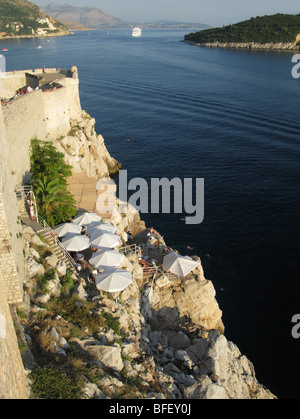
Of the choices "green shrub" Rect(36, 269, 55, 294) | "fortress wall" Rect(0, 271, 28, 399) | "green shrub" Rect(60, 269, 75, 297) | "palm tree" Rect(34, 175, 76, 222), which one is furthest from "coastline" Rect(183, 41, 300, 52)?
"fortress wall" Rect(0, 271, 28, 399)

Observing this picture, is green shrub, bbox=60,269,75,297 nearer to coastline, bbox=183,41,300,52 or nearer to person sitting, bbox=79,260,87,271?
person sitting, bbox=79,260,87,271

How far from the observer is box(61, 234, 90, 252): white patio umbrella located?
20.1m

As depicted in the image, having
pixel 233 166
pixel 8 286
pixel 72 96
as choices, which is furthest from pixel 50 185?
pixel 233 166

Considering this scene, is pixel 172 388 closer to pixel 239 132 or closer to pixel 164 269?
pixel 164 269

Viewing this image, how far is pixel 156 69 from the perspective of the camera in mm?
91812

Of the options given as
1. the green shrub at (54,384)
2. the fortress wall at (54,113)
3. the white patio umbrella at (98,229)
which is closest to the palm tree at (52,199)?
the white patio umbrella at (98,229)

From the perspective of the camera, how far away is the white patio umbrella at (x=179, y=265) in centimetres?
2116

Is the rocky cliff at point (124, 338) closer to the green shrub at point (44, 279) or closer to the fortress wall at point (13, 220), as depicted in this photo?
the green shrub at point (44, 279)

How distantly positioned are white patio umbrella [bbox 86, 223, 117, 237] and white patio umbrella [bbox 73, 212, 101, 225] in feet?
1.43

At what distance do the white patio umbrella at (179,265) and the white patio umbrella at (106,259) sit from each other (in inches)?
137

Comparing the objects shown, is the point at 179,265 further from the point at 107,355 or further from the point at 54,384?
the point at 54,384

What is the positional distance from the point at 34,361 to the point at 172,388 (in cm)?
555

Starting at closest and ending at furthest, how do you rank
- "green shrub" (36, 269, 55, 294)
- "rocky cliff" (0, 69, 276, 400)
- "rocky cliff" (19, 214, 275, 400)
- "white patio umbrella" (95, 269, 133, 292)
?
"rocky cliff" (0, 69, 276, 400), "rocky cliff" (19, 214, 275, 400), "green shrub" (36, 269, 55, 294), "white patio umbrella" (95, 269, 133, 292)

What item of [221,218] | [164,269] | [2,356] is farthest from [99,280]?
[221,218]
